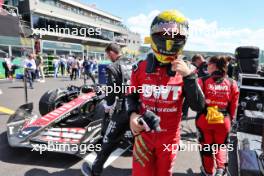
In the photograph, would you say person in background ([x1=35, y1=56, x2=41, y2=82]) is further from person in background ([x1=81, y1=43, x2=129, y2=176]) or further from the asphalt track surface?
person in background ([x1=81, y1=43, x2=129, y2=176])

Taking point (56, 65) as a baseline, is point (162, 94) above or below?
below

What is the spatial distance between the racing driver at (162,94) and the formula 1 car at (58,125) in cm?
167

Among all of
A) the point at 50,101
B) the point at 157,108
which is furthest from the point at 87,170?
the point at 50,101

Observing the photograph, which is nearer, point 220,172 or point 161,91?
point 161,91

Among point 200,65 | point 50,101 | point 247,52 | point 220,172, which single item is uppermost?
point 247,52

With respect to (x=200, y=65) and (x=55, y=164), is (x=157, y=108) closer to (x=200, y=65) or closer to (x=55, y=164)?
(x=55, y=164)

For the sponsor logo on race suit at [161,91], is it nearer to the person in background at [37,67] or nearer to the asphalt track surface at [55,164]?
the asphalt track surface at [55,164]

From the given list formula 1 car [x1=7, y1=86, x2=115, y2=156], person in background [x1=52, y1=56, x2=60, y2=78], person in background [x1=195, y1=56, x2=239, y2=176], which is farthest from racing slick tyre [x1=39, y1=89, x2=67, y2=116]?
person in background [x1=52, y1=56, x2=60, y2=78]

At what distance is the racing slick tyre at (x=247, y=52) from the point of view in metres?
6.09

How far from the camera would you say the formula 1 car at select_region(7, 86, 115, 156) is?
131 inches

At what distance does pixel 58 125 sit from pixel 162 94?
9.75 ft

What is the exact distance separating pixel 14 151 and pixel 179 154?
Result: 260 centimetres

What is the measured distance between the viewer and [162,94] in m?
1.81

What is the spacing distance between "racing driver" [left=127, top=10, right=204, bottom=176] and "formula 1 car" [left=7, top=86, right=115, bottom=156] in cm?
167
